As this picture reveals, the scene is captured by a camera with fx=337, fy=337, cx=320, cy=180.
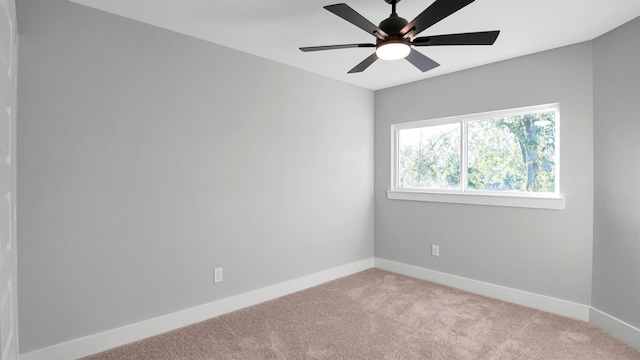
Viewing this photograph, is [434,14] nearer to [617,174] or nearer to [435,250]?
[617,174]

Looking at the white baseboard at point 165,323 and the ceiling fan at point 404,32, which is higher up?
the ceiling fan at point 404,32

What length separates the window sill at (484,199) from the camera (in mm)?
2986

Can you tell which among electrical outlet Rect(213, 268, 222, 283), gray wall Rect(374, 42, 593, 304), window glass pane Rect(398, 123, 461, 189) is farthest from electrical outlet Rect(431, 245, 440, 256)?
electrical outlet Rect(213, 268, 222, 283)

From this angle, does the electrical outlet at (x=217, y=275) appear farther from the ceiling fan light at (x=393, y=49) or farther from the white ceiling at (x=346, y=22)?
the ceiling fan light at (x=393, y=49)

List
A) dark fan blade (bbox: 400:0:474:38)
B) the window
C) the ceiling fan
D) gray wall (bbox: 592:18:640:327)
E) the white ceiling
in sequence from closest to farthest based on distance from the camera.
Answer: dark fan blade (bbox: 400:0:474:38)
the ceiling fan
the white ceiling
gray wall (bbox: 592:18:640:327)
the window

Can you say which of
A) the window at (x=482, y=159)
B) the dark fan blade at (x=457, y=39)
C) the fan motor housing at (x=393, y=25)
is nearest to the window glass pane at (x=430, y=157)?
the window at (x=482, y=159)

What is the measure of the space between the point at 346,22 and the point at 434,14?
0.87 meters

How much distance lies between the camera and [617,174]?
2549mm

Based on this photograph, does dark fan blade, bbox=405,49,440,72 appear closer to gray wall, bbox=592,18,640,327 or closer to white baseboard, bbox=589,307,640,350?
gray wall, bbox=592,18,640,327

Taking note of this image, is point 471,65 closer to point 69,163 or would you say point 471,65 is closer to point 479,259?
point 479,259

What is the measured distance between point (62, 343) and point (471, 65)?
4.07 m

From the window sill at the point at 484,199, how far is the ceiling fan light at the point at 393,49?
1.97 metres

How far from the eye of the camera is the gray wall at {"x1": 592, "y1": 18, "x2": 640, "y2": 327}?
2.41 m

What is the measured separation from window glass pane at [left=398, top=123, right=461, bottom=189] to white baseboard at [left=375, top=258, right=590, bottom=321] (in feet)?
3.25
